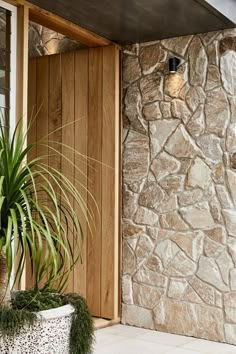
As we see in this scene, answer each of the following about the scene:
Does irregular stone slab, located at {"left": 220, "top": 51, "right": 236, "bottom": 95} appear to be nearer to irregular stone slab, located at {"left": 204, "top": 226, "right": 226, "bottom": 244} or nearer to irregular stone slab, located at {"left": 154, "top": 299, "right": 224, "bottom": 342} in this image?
irregular stone slab, located at {"left": 204, "top": 226, "right": 226, "bottom": 244}

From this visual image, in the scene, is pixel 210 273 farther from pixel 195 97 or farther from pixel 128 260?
pixel 195 97

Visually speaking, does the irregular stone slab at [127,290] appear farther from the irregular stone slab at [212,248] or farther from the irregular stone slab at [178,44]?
the irregular stone slab at [178,44]

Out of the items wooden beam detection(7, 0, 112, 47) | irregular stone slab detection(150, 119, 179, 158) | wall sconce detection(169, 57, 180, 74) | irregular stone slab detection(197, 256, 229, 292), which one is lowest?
irregular stone slab detection(197, 256, 229, 292)

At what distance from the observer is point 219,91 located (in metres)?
4.40

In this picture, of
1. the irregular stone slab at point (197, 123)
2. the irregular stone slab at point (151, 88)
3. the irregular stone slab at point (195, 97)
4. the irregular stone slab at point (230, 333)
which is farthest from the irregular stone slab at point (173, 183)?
the irregular stone slab at point (230, 333)

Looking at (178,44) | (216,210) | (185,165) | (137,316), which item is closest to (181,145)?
(185,165)

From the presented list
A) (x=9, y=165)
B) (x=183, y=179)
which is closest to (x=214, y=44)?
(x=183, y=179)

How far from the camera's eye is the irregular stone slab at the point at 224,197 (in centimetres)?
433

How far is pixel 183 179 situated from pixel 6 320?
95.2 inches

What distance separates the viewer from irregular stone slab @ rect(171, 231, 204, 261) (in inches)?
175

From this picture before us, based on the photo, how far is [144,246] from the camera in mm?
4746

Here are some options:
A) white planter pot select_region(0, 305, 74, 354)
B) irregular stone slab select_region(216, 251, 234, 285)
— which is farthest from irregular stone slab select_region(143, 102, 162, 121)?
white planter pot select_region(0, 305, 74, 354)

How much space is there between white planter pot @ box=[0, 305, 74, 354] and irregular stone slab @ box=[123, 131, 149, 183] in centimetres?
224

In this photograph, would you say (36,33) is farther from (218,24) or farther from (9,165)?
(9,165)
